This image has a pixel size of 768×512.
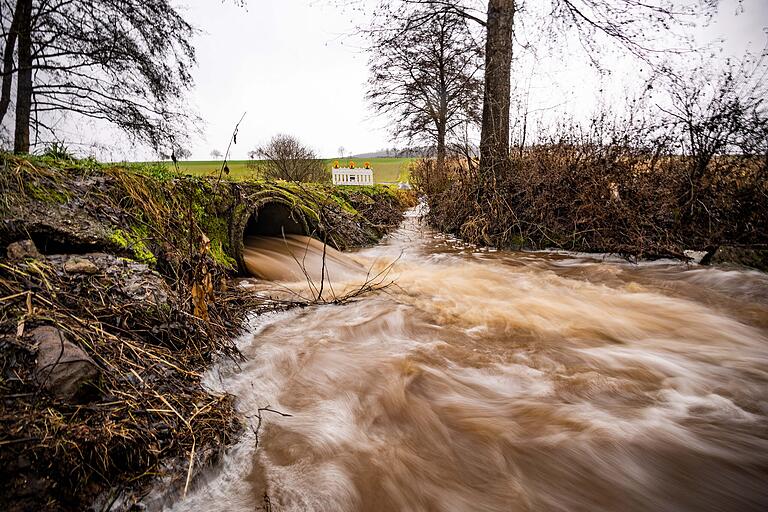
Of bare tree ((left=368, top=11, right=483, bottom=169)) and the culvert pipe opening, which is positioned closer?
the culvert pipe opening

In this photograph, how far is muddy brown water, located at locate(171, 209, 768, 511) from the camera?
54.4 inches

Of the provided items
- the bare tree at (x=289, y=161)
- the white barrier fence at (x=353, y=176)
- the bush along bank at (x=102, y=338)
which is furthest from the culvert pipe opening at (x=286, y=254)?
the white barrier fence at (x=353, y=176)

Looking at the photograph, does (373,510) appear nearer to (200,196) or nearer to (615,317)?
Answer: (615,317)

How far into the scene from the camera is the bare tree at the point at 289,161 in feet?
40.2

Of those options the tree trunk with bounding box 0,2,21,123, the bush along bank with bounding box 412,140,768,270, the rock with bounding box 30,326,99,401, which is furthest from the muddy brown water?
the tree trunk with bounding box 0,2,21,123

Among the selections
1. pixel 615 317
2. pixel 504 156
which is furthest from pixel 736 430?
pixel 504 156

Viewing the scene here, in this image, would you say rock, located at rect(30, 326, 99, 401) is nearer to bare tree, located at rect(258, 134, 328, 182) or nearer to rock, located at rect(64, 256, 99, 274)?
rock, located at rect(64, 256, 99, 274)

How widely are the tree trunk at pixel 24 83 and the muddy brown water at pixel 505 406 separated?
782 centimetres

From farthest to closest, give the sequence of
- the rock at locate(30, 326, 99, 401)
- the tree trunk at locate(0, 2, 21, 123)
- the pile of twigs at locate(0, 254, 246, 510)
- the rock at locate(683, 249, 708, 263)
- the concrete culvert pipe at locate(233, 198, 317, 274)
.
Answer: the tree trunk at locate(0, 2, 21, 123) < the concrete culvert pipe at locate(233, 198, 317, 274) < the rock at locate(683, 249, 708, 263) < the rock at locate(30, 326, 99, 401) < the pile of twigs at locate(0, 254, 246, 510)

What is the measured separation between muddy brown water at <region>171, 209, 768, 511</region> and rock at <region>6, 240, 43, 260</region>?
1.02 m

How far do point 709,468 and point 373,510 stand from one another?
4.44ft

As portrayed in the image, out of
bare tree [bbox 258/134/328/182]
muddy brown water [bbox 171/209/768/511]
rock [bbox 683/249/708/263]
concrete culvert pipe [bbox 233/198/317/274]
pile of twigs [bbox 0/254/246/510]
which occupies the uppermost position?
bare tree [bbox 258/134/328/182]

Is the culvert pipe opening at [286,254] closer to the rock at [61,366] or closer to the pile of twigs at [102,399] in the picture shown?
the pile of twigs at [102,399]

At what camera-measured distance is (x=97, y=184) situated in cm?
262
